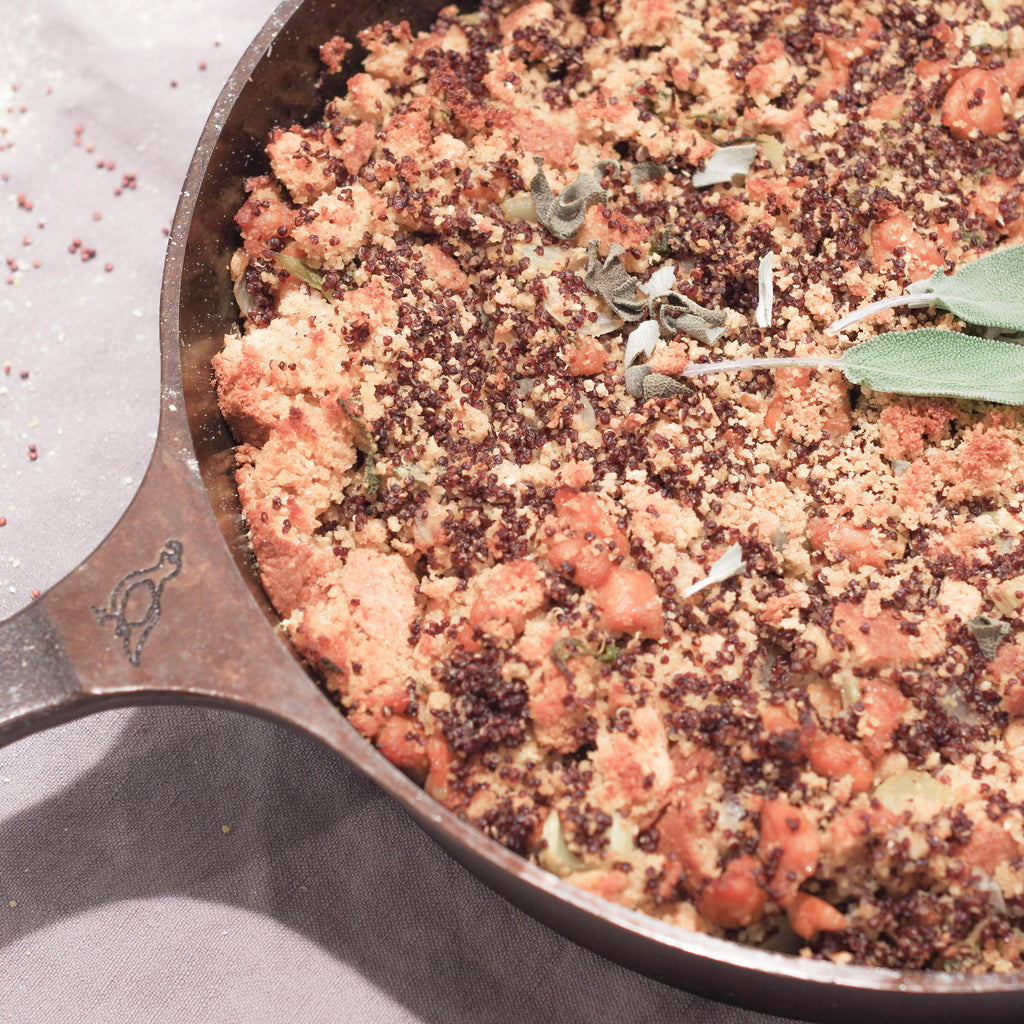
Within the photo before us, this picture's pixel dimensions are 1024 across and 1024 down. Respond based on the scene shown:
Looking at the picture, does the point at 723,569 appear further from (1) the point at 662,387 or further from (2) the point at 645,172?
(2) the point at 645,172

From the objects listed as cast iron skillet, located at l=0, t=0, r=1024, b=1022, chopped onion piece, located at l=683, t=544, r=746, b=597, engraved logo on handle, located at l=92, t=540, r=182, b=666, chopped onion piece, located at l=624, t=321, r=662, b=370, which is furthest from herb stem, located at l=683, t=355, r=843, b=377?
engraved logo on handle, located at l=92, t=540, r=182, b=666

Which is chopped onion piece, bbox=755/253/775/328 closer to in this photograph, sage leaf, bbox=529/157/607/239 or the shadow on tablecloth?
sage leaf, bbox=529/157/607/239

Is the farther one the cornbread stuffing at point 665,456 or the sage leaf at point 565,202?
the sage leaf at point 565,202

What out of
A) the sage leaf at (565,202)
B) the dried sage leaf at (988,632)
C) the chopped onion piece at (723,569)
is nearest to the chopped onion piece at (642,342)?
the sage leaf at (565,202)

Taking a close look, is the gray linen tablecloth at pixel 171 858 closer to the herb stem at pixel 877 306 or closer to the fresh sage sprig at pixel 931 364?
the fresh sage sprig at pixel 931 364

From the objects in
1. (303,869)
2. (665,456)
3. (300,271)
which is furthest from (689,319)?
(303,869)

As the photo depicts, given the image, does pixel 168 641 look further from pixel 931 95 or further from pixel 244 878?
pixel 931 95
